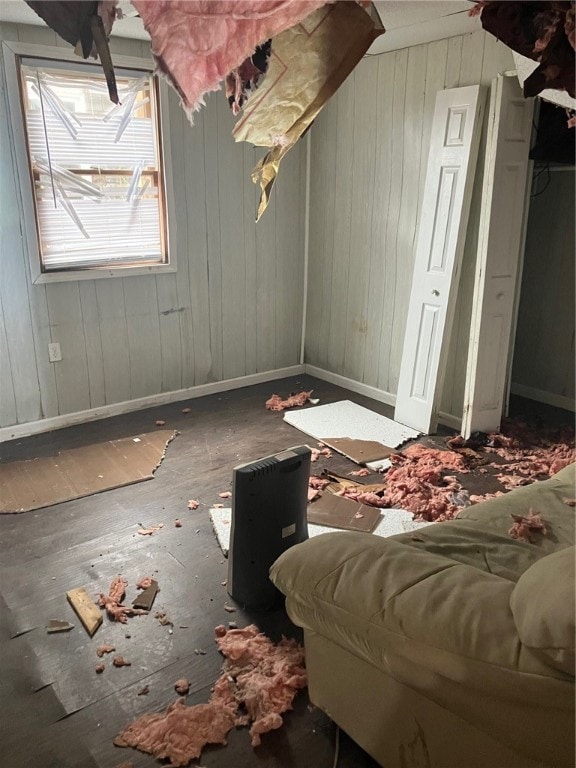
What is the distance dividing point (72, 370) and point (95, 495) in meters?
A: 1.16

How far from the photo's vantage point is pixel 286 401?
14.4 ft

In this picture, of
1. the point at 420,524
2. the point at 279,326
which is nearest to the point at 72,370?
the point at 279,326

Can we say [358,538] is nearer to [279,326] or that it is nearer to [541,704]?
[541,704]

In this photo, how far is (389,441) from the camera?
3.76 meters

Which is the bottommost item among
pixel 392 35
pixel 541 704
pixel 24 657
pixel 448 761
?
pixel 24 657

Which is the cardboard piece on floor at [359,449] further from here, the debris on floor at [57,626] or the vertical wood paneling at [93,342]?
the debris on floor at [57,626]

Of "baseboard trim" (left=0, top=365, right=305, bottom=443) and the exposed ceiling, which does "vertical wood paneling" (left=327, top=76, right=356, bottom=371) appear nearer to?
"baseboard trim" (left=0, top=365, right=305, bottom=443)

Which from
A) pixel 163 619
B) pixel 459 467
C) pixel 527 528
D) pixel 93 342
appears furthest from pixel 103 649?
pixel 93 342

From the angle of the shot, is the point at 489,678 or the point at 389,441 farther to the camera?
the point at 389,441

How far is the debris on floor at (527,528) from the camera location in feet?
6.58

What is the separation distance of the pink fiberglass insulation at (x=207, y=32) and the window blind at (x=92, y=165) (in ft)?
8.16

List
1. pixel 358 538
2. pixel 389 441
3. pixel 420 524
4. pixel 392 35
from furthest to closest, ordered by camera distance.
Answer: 1. pixel 389 441
2. pixel 392 35
3. pixel 420 524
4. pixel 358 538

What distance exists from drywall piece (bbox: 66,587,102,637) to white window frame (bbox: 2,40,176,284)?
81.2 inches

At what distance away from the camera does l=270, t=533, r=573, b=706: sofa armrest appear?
114 cm
